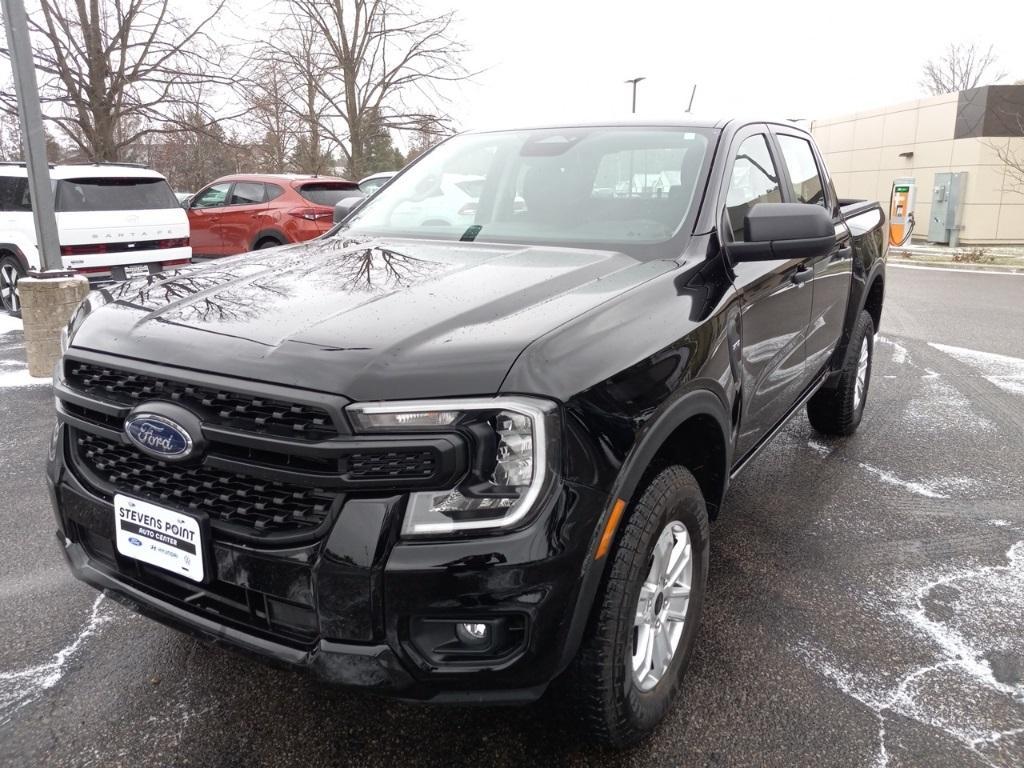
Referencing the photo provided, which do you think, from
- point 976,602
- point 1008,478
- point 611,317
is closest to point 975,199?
point 1008,478

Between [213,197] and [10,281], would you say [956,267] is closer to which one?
[213,197]

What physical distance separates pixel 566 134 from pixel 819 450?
265 cm

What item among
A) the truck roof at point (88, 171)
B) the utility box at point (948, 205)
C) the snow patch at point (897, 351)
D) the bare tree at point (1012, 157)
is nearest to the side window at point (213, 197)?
the truck roof at point (88, 171)

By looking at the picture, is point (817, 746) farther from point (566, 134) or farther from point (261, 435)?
point (566, 134)

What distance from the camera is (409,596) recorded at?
1.70m

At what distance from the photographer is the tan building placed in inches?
836

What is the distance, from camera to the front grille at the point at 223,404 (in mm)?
1734

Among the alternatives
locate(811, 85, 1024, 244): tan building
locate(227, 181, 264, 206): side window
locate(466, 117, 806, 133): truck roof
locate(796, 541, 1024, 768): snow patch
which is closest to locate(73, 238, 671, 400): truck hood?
locate(466, 117, 806, 133): truck roof

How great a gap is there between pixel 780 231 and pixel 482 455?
1469 millimetres

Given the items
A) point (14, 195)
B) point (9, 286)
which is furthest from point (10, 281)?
point (14, 195)

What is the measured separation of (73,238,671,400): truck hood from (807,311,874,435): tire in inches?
101

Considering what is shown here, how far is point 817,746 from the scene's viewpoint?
2.26 metres

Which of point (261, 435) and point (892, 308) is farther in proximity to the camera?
point (892, 308)

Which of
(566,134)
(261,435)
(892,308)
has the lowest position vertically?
(892,308)
